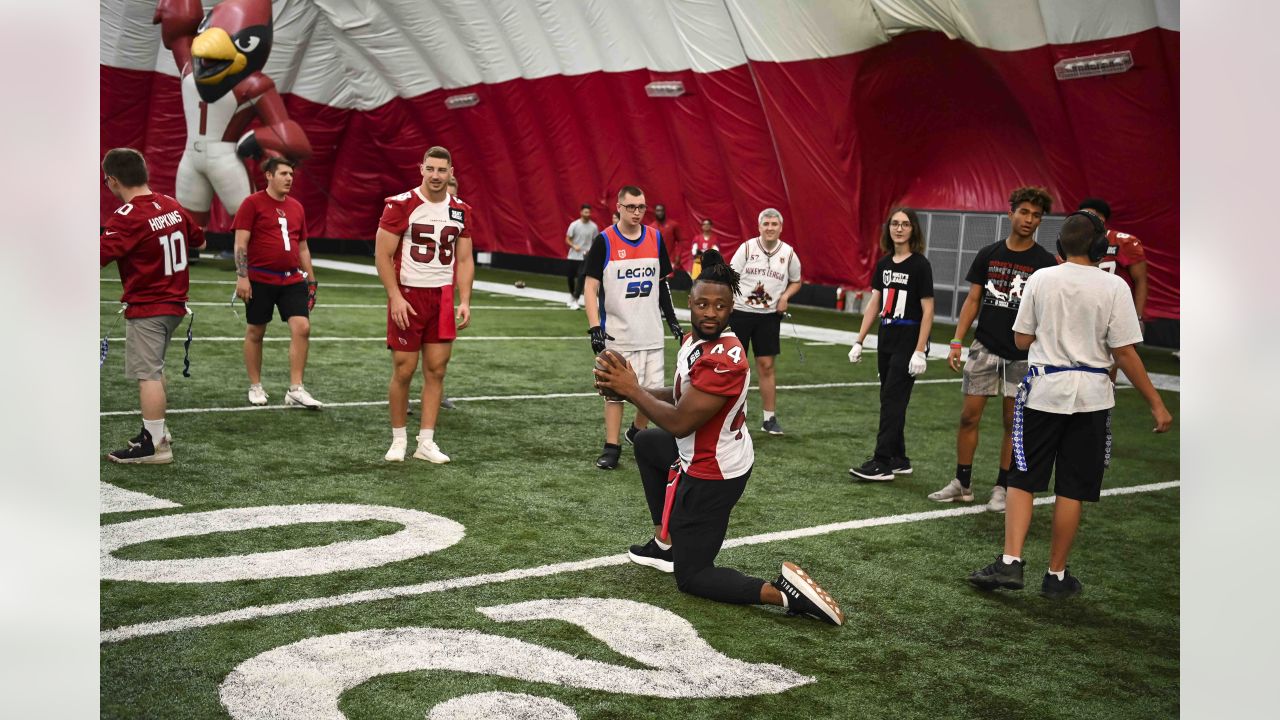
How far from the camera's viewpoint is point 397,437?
7.49 m

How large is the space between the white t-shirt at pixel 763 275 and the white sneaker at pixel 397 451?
312cm

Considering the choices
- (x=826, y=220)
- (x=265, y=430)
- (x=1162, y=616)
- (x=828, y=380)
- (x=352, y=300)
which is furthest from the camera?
(x=826, y=220)

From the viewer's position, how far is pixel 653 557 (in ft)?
17.5

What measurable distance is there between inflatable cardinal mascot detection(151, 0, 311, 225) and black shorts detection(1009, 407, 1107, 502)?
22.8 metres

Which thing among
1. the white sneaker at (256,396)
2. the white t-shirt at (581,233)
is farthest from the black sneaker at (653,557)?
the white t-shirt at (581,233)

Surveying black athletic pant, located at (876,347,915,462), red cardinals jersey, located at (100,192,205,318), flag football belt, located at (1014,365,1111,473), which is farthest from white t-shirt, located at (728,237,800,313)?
red cardinals jersey, located at (100,192,205,318)

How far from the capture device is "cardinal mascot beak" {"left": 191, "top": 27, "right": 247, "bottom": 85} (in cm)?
2377

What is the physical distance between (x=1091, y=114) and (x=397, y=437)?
13.0 metres

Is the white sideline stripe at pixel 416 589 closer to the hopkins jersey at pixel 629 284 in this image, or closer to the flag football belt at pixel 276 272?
the hopkins jersey at pixel 629 284

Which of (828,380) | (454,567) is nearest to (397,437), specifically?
(454,567)

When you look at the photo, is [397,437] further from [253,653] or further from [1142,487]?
[1142,487]

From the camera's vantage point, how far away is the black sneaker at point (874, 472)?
295 inches

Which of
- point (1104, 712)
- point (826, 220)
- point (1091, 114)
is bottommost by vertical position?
point (1104, 712)

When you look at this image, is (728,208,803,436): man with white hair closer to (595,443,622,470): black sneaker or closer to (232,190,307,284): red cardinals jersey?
(595,443,622,470): black sneaker
